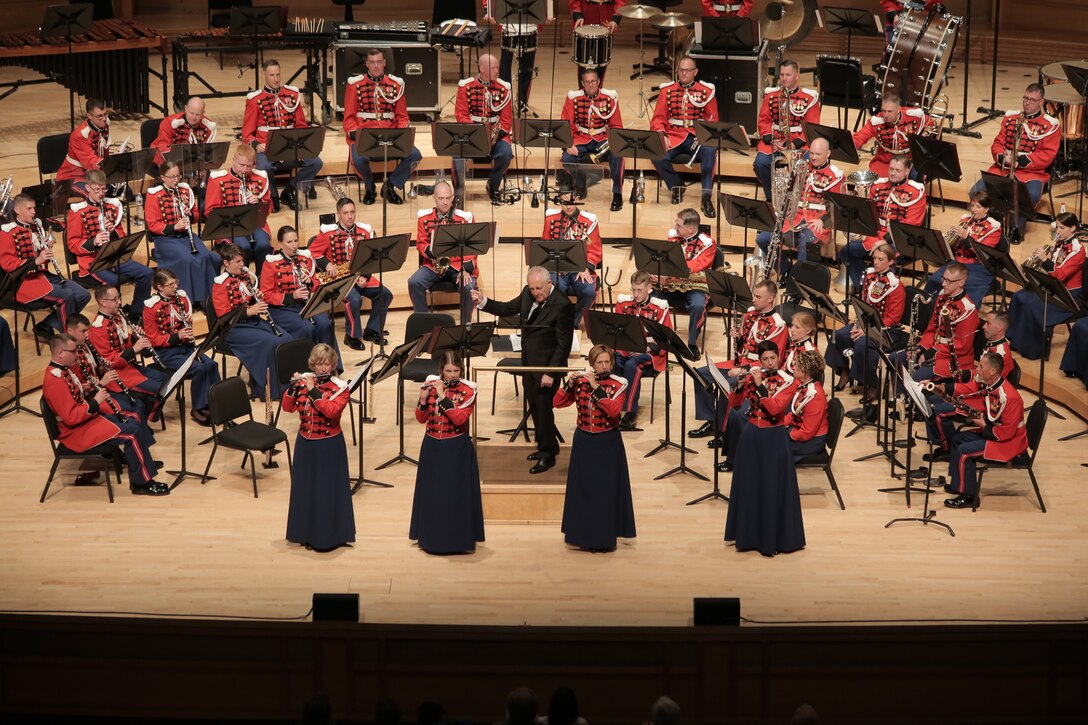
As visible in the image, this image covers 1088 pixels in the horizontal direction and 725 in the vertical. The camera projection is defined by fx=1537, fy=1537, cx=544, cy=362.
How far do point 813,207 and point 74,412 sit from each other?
254 inches

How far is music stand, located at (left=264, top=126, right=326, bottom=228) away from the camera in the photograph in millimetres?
12883

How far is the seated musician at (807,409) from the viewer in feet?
32.7

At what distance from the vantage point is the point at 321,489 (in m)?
9.70

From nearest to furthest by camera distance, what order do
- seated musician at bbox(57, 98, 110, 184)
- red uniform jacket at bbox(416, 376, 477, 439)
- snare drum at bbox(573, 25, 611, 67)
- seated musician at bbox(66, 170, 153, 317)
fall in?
1. red uniform jacket at bbox(416, 376, 477, 439)
2. seated musician at bbox(66, 170, 153, 317)
3. seated musician at bbox(57, 98, 110, 184)
4. snare drum at bbox(573, 25, 611, 67)

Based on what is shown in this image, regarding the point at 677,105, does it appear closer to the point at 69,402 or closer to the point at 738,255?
the point at 738,255

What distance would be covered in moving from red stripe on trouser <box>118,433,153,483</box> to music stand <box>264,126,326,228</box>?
11.2 ft

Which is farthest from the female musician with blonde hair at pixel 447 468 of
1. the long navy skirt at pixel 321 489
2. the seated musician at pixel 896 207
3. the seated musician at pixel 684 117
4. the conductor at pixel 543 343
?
the seated musician at pixel 684 117

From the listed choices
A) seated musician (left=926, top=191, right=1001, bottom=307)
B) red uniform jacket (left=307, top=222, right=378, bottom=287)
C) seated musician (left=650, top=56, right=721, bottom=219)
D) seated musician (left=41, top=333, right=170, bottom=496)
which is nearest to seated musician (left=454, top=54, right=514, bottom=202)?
seated musician (left=650, top=56, right=721, bottom=219)

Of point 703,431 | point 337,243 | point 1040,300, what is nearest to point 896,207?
point 1040,300

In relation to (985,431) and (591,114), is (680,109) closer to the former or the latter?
(591,114)

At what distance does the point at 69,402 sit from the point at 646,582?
157 inches

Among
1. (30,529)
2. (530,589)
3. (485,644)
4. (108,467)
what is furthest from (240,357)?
(485,644)

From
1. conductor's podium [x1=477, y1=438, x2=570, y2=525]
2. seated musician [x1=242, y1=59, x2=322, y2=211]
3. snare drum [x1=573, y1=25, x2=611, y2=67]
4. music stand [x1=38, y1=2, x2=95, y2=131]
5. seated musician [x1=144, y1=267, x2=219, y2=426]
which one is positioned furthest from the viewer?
snare drum [x1=573, y1=25, x2=611, y2=67]

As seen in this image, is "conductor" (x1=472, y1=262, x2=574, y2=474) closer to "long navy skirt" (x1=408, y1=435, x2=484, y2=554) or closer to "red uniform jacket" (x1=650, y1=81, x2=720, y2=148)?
"long navy skirt" (x1=408, y1=435, x2=484, y2=554)
